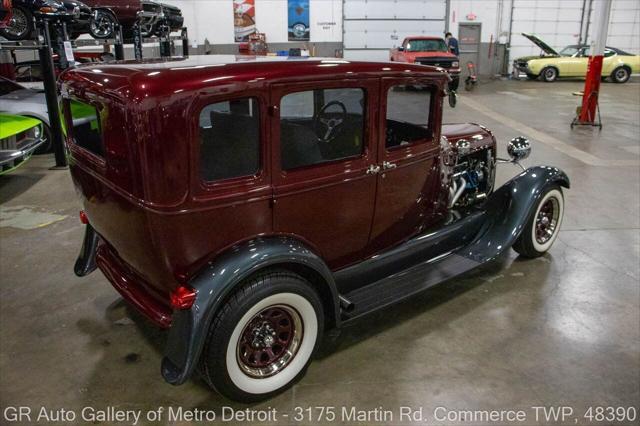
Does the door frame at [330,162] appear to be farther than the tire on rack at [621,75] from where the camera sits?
No

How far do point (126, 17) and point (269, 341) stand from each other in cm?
790

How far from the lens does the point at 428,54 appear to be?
15.4 m

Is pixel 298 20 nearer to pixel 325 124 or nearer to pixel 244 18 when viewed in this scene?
pixel 244 18

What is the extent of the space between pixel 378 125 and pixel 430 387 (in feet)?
4.81

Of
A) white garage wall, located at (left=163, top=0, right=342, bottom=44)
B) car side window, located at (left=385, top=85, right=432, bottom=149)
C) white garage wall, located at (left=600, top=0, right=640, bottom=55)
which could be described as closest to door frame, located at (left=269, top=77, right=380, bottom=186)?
car side window, located at (left=385, top=85, right=432, bottom=149)

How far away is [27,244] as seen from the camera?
15.0 ft

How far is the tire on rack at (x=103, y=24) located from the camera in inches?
320

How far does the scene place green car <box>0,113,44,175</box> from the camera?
6188 millimetres

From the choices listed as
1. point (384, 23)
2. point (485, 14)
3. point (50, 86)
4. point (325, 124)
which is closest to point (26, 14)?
point (50, 86)

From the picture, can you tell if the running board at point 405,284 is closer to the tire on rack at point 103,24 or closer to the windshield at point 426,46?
the tire on rack at point 103,24

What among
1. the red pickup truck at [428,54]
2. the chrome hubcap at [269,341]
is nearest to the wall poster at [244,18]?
the red pickup truck at [428,54]

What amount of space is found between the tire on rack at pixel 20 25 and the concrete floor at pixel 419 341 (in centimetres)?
295

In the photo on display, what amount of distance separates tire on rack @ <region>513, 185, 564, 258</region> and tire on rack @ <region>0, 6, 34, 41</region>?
660 centimetres

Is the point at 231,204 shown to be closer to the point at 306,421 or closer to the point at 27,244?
the point at 306,421
